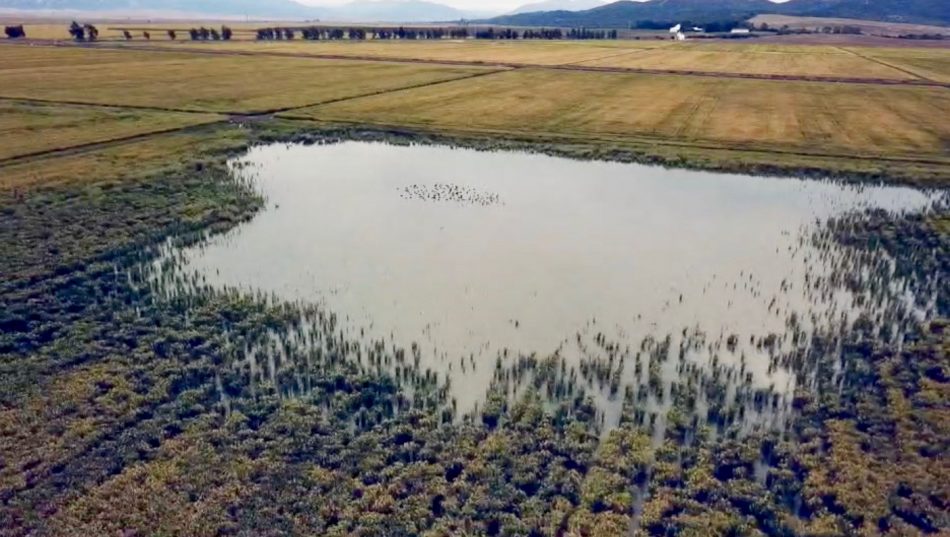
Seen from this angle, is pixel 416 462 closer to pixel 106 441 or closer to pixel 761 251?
pixel 106 441

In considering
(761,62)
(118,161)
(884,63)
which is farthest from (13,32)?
(884,63)

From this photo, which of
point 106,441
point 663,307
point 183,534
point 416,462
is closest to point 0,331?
point 106,441

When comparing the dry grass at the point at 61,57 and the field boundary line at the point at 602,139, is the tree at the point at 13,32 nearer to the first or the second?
the dry grass at the point at 61,57

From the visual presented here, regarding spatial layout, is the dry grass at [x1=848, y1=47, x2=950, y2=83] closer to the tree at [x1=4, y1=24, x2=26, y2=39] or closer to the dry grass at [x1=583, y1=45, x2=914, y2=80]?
the dry grass at [x1=583, y1=45, x2=914, y2=80]

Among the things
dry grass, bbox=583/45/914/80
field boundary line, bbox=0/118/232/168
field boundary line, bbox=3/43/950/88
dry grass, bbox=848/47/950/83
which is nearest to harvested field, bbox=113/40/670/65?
field boundary line, bbox=3/43/950/88

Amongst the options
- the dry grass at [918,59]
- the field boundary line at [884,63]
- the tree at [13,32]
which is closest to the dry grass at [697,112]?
the field boundary line at [884,63]

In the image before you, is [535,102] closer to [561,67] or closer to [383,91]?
[383,91]
